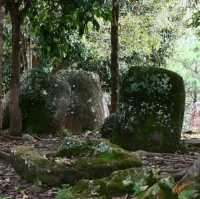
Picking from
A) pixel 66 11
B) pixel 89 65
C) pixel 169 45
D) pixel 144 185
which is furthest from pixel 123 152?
pixel 169 45

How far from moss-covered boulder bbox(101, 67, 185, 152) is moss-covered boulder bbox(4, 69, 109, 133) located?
13.1 ft

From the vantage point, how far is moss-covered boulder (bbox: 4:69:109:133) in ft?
42.9

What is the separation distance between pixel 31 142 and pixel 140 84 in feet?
9.69

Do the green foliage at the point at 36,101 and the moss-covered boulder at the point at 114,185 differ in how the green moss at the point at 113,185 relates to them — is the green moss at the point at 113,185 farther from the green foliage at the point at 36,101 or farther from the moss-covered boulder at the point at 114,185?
the green foliage at the point at 36,101

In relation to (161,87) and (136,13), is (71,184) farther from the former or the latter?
(136,13)

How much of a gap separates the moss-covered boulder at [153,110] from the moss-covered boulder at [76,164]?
1594mm

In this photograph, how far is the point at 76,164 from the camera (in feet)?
23.2

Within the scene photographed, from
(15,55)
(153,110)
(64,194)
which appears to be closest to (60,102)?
(15,55)

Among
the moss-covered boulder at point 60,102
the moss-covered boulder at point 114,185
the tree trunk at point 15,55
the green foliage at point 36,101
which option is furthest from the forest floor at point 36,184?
the moss-covered boulder at point 60,102

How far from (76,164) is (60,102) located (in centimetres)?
650

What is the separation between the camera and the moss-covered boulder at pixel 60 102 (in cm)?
1306

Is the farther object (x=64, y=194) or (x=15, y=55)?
(x=15, y=55)

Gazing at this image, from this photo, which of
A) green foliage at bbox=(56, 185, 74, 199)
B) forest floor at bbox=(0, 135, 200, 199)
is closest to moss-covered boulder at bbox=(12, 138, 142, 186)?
forest floor at bbox=(0, 135, 200, 199)

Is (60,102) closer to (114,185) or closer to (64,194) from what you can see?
(64,194)
